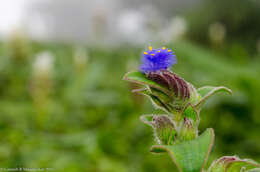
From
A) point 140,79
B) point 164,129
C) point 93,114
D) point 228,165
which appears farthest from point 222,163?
point 93,114

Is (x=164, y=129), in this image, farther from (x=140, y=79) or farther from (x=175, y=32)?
(x=175, y=32)

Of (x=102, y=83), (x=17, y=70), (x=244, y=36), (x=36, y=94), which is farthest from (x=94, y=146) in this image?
(x=244, y=36)

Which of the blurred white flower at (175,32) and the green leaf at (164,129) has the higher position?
the blurred white flower at (175,32)

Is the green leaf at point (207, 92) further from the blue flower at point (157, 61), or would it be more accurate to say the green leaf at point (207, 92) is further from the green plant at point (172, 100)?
the blue flower at point (157, 61)

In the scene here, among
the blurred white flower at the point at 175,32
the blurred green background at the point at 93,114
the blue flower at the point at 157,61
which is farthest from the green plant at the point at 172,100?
the blurred white flower at the point at 175,32

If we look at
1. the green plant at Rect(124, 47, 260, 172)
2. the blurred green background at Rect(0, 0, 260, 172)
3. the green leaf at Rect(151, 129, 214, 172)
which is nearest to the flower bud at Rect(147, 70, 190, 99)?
the green plant at Rect(124, 47, 260, 172)

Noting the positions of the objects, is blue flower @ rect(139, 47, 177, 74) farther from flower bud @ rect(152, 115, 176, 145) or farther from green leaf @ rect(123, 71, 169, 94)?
flower bud @ rect(152, 115, 176, 145)
